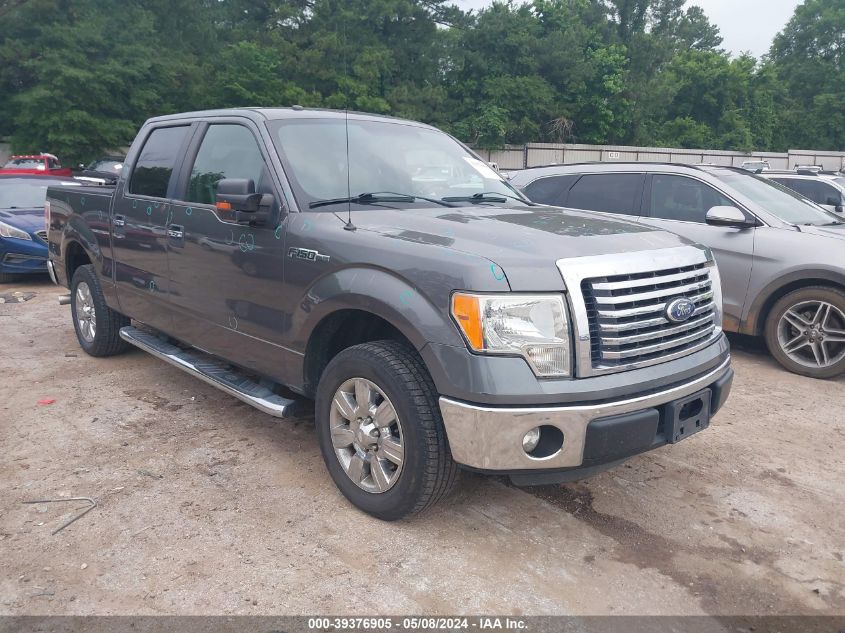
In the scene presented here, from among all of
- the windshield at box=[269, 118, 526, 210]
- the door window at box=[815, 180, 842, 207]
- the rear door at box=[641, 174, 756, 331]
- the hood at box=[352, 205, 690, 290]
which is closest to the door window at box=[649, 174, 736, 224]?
the rear door at box=[641, 174, 756, 331]

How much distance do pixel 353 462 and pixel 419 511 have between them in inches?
16.5

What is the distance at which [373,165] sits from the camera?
408cm

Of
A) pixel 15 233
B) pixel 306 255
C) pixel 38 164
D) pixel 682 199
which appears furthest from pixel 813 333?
pixel 38 164

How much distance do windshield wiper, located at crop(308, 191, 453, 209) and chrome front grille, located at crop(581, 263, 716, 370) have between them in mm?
1308

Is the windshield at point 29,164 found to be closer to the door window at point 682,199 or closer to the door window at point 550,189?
the door window at point 550,189

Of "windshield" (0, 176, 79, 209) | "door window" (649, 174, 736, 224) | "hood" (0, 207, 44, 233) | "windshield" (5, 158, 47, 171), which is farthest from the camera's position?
"windshield" (5, 158, 47, 171)

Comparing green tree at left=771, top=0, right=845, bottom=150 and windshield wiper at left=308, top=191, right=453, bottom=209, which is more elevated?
green tree at left=771, top=0, right=845, bottom=150

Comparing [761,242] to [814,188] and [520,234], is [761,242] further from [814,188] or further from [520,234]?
[814,188]

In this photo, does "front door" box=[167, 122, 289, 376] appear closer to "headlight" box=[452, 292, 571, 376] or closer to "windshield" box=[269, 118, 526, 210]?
"windshield" box=[269, 118, 526, 210]

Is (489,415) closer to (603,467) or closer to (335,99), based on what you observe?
(603,467)

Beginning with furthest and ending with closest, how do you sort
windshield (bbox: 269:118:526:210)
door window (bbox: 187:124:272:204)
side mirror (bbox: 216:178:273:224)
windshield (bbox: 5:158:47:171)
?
1. windshield (bbox: 5:158:47:171)
2. door window (bbox: 187:124:272:204)
3. windshield (bbox: 269:118:526:210)
4. side mirror (bbox: 216:178:273:224)

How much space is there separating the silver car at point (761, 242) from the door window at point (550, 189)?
0.96ft

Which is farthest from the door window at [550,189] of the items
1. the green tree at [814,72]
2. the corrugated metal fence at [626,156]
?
the green tree at [814,72]

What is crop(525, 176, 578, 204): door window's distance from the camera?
293 inches
